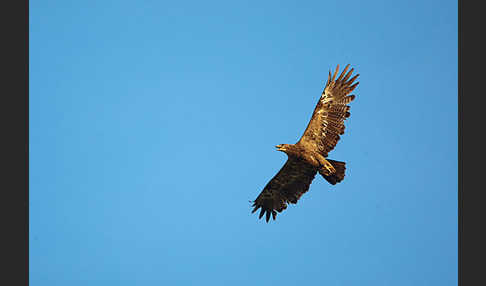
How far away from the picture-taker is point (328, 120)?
22.4 meters

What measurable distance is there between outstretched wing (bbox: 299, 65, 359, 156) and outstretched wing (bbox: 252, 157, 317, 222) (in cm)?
93

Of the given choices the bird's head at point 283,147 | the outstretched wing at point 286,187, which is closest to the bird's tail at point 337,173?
the outstretched wing at point 286,187

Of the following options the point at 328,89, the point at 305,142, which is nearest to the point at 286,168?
the point at 305,142

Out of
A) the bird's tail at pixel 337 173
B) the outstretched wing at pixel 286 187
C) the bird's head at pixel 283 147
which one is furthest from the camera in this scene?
the outstretched wing at pixel 286 187

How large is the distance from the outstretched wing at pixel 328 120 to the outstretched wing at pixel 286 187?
3.05ft

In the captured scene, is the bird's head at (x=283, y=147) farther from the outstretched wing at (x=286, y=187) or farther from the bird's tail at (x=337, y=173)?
the bird's tail at (x=337, y=173)

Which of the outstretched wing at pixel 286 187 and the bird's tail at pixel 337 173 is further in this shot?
the outstretched wing at pixel 286 187

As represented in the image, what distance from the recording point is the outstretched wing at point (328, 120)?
73.3 ft

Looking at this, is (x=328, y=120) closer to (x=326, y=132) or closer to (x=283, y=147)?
(x=326, y=132)

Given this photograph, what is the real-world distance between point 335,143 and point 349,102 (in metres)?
1.58

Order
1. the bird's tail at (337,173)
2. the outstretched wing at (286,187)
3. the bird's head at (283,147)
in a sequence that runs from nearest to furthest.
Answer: the bird's tail at (337,173) → the bird's head at (283,147) → the outstretched wing at (286,187)

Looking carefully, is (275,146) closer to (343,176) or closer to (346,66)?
(343,176)

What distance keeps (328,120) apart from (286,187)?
3396mm

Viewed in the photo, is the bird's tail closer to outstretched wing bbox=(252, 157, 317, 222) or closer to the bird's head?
outstretched wing bbox=(252, 157, 317, 222)
